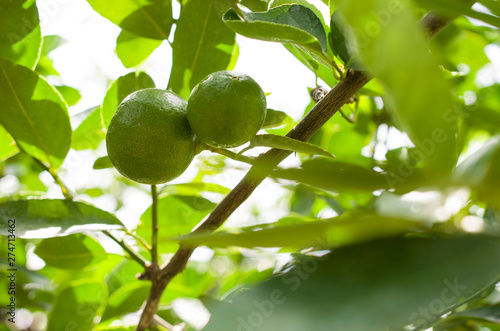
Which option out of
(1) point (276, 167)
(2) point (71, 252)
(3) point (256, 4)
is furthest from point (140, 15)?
(1) point (276, 167)

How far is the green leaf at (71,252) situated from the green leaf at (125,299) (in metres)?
0.13

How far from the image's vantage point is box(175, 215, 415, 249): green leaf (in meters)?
0.36

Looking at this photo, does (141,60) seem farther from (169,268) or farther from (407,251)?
(407,251)

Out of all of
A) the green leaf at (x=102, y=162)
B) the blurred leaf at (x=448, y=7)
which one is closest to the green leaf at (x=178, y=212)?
the green leaf at (x=102, y=162)

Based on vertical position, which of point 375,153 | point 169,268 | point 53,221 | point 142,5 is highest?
point 142,5

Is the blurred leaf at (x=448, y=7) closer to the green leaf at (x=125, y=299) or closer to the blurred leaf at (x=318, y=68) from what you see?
the blurred leaf at (x=318, y=68)

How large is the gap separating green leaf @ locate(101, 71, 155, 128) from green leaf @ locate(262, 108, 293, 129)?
0.37 m

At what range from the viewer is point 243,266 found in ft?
7.11

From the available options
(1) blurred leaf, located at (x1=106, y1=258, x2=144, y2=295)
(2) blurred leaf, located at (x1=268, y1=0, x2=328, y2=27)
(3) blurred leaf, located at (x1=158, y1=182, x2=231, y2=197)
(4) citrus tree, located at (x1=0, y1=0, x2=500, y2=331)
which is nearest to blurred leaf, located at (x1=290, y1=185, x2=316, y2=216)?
(4) citrus tree, located at (x1=0, y1=0, x2=500, y2=331)

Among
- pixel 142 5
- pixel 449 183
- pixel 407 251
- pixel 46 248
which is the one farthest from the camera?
pixel 46 248

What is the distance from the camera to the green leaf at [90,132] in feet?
4.77

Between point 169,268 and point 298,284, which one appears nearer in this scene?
point 298,284

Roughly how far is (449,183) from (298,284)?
19 cm

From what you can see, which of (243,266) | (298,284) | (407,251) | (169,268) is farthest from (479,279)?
(243,266)
